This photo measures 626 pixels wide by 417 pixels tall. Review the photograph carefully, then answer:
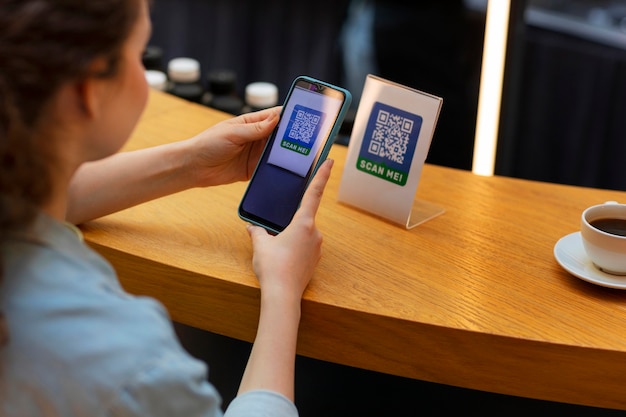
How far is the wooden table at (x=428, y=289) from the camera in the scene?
1011mm

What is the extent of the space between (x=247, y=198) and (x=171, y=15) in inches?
89.2

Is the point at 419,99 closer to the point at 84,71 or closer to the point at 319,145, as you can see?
the point at 319,145

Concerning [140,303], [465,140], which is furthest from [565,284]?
[465,140]

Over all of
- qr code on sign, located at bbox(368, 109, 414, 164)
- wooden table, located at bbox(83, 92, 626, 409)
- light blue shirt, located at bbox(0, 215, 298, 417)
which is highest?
qr code on sign, located at bbox(368, 109, 414, 164)

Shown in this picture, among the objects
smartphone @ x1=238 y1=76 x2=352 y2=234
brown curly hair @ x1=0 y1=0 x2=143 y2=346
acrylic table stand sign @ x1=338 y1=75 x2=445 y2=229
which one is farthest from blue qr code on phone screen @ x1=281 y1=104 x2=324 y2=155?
brown curly hair @ x1=0 y1=0 x2=143 y2=346

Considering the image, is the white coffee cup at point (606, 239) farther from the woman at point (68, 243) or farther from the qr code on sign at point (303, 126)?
the woman at point (68, 243)

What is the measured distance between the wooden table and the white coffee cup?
0.16 ft

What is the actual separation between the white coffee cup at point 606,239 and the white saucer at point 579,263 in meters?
0.01

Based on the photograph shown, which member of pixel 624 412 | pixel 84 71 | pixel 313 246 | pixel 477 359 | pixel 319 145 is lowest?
pixel 624 412

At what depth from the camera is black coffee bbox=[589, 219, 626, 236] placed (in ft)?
3.62

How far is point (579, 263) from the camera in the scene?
44.6 inches

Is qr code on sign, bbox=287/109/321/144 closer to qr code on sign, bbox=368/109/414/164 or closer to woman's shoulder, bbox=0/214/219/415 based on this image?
qr code on sign, bbox=368/109/414/164

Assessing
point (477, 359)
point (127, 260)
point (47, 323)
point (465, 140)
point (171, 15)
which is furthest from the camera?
point (171, 15)

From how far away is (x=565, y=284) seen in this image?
1.12 meters
